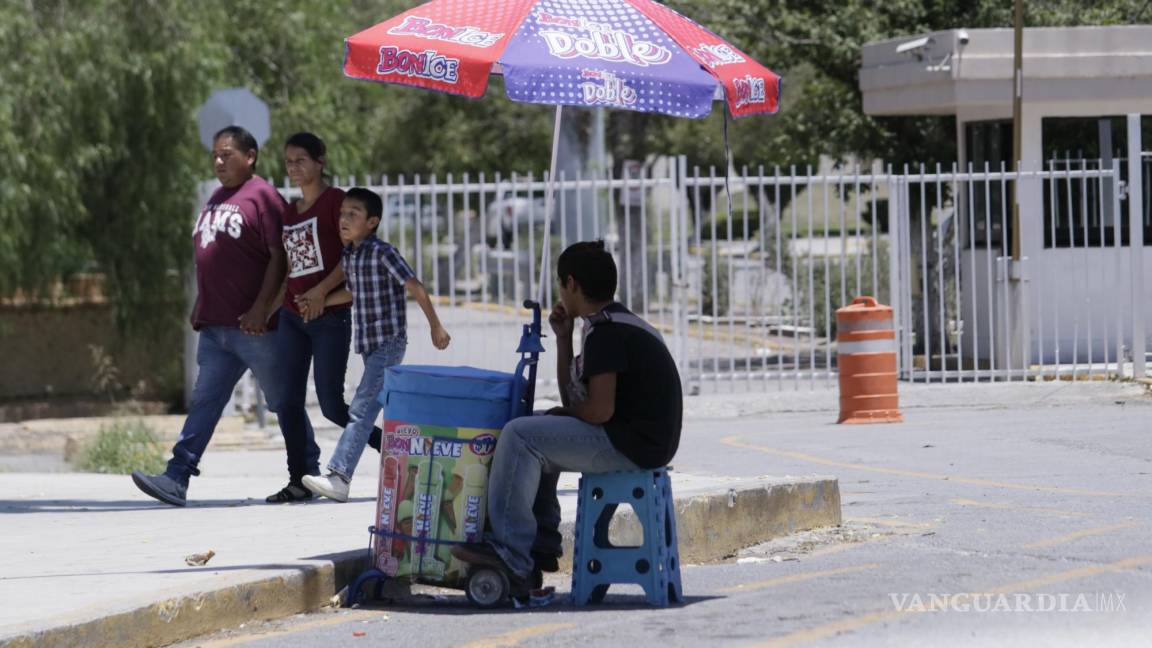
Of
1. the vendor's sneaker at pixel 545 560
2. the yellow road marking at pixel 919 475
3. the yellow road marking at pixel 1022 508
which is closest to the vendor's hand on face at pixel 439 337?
the vendor's sneaker at pixel 545 560

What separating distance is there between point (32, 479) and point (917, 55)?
1005 centimetres

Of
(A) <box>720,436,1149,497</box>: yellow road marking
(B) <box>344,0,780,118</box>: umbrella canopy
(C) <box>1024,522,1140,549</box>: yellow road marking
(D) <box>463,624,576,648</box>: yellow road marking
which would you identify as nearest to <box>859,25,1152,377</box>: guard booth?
(A) <box>720,436,1149,497</box>: yellow road marking

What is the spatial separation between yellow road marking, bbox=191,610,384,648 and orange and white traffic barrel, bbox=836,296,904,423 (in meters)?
7.51

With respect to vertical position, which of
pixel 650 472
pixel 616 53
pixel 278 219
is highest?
pixel 616 53

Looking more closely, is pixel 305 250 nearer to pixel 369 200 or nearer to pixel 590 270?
pixel 369 200

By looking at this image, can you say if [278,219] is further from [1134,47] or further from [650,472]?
[1134,47]

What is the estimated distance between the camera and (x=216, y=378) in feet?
29.9

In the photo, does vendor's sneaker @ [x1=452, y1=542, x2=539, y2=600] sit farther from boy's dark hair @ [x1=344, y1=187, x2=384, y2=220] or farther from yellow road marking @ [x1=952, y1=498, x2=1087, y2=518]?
yellow road marking @ [x1=952, y1=498, x2=1087, y2=518]

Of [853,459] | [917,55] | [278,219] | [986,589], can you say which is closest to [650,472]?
[986,589]

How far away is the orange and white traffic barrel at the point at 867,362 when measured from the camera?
44.7 feet

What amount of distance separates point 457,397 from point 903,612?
1815 millimetres

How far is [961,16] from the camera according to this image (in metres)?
20.5

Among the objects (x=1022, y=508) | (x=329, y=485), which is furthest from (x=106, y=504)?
(x=1022, y=508)

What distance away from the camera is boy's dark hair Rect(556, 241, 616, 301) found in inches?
263
